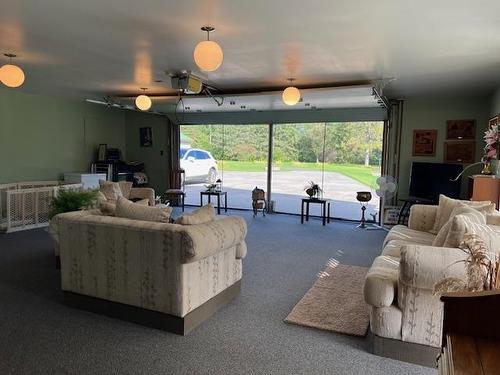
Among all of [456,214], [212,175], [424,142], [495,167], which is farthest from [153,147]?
[456,214]

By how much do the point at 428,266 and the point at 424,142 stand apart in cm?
532

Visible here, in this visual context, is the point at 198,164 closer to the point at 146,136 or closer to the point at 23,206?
the point at 146,136

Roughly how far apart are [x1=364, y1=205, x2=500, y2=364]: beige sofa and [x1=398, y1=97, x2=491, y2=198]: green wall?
16.5 ft

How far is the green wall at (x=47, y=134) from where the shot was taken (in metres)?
7.03

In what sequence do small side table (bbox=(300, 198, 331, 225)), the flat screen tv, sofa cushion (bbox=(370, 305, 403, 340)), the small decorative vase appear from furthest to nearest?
1. small side table (bbox=(300, 198, 331, 225))
2. the flat screen tv
3. the small decorative vase
4. sofa cushion (bbox=(370, 305, 403, 340))

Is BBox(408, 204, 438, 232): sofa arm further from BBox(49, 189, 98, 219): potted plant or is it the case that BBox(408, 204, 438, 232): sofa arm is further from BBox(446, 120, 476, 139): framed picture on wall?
BBox(49, 189, 98, 219): potted plant

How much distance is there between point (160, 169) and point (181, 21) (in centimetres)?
698

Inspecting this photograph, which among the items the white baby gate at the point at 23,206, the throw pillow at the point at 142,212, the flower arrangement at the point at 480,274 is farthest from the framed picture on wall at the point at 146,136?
the flower arrangement at the point at 480,274

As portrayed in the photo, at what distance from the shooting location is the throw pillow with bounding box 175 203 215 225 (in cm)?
297

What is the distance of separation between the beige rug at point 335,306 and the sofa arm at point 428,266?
74cm

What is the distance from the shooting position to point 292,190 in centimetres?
917

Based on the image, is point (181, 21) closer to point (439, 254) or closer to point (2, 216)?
point (439, 254)

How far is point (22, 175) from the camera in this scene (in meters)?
7.35

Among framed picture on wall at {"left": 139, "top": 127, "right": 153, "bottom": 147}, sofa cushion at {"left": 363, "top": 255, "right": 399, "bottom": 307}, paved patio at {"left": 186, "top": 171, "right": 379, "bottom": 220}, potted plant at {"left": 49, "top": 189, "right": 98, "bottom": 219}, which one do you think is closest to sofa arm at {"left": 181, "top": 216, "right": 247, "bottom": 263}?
sofa cushion at {"left": 363, "top": 255, "right": 399, "bottom": 307}
